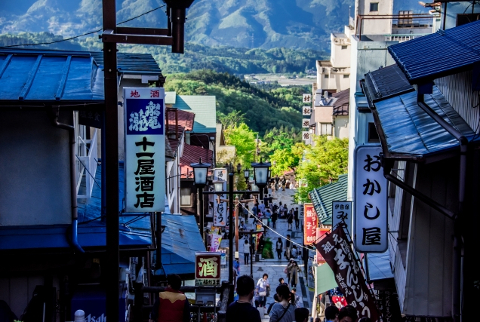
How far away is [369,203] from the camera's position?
458 inches

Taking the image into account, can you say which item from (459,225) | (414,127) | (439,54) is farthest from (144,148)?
(459,225)

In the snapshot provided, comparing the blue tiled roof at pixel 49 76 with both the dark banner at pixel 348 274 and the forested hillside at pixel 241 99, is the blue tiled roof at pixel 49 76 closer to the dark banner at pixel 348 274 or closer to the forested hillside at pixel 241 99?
the dark banner at pixel 348 274

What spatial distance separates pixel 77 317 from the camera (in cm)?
764

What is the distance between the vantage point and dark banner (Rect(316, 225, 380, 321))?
35.0ft

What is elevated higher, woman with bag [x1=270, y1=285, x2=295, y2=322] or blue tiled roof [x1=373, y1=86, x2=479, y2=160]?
blue tiled roof [x1=373, y1=86, x2=479, y2=160]

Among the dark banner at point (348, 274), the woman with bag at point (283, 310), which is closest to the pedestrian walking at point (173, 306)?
the woman with bag at point (283, 310)

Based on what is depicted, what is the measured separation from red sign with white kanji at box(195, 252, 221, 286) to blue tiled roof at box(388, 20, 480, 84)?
23.5ft

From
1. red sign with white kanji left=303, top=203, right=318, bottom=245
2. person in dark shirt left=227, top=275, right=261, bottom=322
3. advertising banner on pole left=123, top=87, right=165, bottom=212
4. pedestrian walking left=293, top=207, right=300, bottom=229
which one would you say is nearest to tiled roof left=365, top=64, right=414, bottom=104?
advertising banner on pole left=123, top=87, right=165, bottom=212

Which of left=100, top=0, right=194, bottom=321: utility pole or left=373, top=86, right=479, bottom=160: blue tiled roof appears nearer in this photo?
left=373, top=86, right=479, bottom=160: blue tiled roof

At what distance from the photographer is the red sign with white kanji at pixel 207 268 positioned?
51.8 ft

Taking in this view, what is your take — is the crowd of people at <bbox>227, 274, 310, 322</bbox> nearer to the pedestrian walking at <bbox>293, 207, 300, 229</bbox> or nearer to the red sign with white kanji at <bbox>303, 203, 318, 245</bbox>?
the red sign with white kanji at <bbox>303, 203, 318, 245</bbox>

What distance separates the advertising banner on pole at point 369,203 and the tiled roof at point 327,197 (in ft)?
43.8

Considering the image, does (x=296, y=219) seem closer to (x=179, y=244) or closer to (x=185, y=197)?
(x=185, y=197)

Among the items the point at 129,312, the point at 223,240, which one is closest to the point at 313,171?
the point at 223,240
